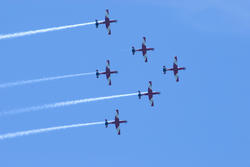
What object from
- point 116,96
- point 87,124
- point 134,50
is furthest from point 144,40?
point 87,124

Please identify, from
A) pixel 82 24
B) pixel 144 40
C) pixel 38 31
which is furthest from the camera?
pixel 144 40

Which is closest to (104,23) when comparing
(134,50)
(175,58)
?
(134,50)

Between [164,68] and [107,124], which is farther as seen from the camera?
[164,68]

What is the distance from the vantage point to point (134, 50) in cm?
14275

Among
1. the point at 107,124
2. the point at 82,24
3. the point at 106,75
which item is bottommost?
the point at 107,124

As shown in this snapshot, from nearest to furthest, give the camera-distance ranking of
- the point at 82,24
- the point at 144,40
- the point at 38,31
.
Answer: the point at 38,31, the point at 82,24, the point at 144,40

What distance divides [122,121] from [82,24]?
23.2 meters

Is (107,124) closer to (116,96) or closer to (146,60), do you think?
(116,96)

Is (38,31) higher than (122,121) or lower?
higher

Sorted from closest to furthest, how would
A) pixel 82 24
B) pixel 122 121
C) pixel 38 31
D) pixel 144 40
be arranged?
1. pixel 38 31
2. pixel 82 24
3. pixel 122 121
4. pixel 144 40

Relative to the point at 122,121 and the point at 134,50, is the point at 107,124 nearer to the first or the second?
the point at 122,121

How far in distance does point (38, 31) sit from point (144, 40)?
3401cm

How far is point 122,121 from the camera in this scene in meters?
136

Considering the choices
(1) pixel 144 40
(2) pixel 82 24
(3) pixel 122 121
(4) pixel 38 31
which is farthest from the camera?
(1) pixel 144 40
